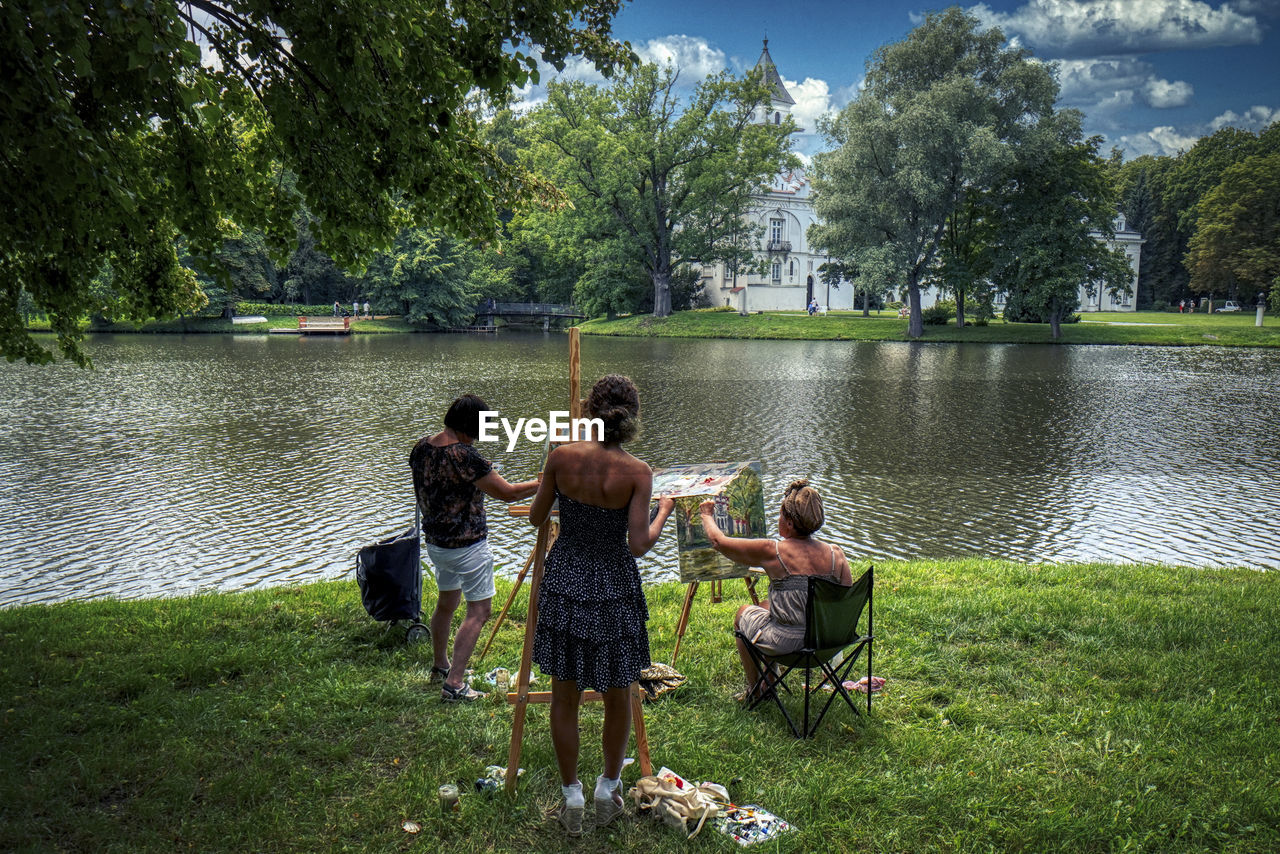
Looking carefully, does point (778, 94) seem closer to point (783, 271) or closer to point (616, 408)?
point (783, 271)

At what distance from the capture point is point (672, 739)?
15.9 feet

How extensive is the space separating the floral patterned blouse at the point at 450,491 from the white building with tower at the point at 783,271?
234ft

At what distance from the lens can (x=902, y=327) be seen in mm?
54312

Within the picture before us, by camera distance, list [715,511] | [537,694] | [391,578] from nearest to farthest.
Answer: [537,694], [715,511], [391,578]

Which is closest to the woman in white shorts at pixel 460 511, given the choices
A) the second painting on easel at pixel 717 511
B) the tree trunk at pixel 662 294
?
the second painting on easel at pixel 717 511

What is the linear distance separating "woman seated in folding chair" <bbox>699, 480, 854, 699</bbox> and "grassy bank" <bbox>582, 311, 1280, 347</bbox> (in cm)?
4676

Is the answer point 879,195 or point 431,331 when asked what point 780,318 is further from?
point 431,331

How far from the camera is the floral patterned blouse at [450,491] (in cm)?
524

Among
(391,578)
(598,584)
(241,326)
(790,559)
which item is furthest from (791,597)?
(241,326)

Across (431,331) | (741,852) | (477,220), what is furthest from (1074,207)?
(741,852)

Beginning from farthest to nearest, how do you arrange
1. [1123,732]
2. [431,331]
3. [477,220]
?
[431,331] < [477,220] < [1123,732]

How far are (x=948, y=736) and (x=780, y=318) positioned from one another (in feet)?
179

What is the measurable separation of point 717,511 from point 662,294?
53359 millimetres

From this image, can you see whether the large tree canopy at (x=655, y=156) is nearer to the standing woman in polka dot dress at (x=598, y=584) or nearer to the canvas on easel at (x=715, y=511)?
the canvas on easel at (x=715, y=511)
